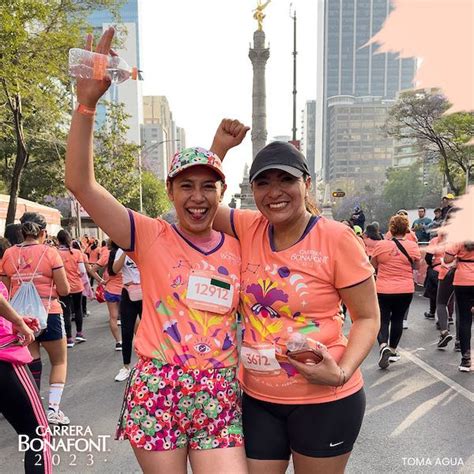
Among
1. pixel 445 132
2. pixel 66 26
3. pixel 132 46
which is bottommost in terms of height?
pixel 445 132

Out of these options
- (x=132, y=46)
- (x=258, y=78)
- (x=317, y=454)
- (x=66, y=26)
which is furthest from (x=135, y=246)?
(x=132, y=46)

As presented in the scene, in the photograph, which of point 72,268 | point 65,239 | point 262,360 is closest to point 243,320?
point 262,360

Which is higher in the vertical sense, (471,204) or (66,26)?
(66,26)

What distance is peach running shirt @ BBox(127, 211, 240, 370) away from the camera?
1.89 m

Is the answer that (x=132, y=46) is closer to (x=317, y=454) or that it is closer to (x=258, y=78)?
(x=258, y=78)

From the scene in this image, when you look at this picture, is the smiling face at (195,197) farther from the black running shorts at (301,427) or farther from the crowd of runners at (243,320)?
the black running shorts at (301,427)

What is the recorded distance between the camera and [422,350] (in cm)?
643

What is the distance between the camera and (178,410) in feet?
6.10

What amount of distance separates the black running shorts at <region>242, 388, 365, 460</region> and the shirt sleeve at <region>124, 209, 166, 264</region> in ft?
2.66

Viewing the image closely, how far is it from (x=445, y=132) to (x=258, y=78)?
563 inches

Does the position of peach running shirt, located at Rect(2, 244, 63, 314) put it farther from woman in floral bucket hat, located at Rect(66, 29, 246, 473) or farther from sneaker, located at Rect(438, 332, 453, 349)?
sneaker, located at Rect(438, 332, 453, 349)

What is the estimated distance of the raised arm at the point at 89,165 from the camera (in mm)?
1840

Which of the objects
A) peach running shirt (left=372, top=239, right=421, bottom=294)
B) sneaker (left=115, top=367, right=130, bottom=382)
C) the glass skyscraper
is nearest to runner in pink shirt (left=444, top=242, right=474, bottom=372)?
peach running shirt (left=372, top=239, right=421, bottom=294)

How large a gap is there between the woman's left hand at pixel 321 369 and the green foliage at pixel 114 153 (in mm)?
18345
